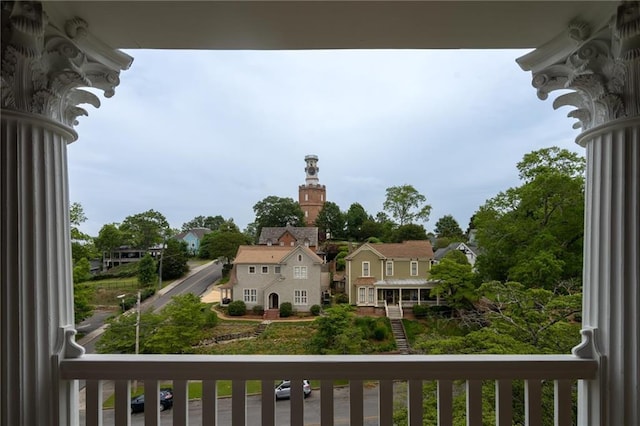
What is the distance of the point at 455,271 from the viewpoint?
125 centimetres

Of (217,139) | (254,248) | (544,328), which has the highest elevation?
(217,139)

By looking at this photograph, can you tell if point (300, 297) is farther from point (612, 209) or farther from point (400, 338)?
point (612, 209)

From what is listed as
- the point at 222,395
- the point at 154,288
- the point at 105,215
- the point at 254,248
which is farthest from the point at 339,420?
the point at 105,215

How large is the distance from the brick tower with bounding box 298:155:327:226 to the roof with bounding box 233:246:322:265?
0.12 meters

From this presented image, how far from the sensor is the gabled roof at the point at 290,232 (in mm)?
1254

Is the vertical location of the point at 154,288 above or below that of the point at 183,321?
above

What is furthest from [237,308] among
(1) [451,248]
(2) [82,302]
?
(1) [451,248]

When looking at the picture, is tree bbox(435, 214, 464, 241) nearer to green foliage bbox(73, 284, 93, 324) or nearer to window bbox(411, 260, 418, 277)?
window bbox(411, 260, 418, 277)

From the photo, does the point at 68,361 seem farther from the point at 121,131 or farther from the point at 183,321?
the point at 121,131

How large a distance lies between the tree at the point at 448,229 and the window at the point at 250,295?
76 cm

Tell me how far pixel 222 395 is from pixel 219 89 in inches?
44.6

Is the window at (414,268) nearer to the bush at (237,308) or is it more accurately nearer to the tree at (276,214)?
the tree at (276,214)

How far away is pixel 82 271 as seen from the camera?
1206 mm

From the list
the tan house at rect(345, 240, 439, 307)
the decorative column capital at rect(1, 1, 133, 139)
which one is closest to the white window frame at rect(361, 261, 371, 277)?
the tan house at rect(345, 240, 439, 307)
